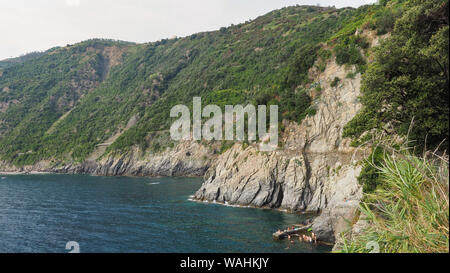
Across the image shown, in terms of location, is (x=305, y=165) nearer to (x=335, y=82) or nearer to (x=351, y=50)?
(x=335, y=82)

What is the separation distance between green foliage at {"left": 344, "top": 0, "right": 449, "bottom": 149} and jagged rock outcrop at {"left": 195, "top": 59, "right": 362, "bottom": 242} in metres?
22.2

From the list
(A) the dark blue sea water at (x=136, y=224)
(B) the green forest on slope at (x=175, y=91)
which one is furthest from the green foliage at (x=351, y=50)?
(A) the dark blue sea water at (x=136, y=224)

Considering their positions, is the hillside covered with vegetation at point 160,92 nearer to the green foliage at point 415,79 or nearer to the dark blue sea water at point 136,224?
the dark blue sea water at point 136,224

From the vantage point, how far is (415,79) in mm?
19375

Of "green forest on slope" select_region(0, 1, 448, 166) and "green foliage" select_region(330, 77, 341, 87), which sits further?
"green forest on slope" select_region(0, 1, 448, 166)

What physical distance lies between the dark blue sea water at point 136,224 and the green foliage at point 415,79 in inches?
654

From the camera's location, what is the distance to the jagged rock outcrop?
155 feet

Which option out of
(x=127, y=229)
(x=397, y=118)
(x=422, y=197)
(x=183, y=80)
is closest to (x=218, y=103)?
(x=183, y=80)

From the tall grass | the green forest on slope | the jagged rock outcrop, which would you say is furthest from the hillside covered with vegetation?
the tall grass

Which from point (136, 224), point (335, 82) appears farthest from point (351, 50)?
point (136, 224)

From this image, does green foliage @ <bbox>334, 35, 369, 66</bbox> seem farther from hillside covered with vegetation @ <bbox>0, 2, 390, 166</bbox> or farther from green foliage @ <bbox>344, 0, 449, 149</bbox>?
green foliage @ <bbox>344, 0, 449, 149</bbox>
